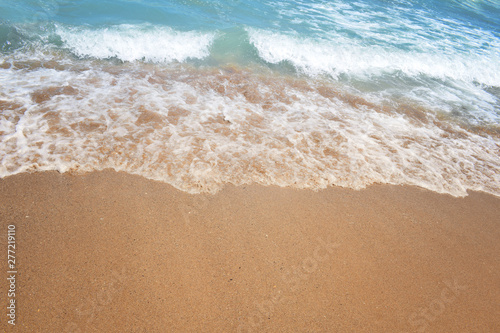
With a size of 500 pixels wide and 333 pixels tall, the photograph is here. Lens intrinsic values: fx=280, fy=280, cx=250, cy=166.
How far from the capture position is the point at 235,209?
344 cm

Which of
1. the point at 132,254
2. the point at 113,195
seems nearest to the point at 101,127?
the point at 113,195

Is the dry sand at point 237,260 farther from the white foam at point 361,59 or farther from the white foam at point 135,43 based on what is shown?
the white foam at point 361,59

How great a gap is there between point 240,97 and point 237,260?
3.77m

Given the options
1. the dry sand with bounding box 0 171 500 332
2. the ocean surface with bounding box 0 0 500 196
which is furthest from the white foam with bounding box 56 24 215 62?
the dry sand with bounding box 0 171 500 332

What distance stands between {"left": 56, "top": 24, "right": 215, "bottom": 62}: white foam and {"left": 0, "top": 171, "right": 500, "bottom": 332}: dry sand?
4.70 m

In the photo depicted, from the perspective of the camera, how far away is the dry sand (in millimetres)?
2467

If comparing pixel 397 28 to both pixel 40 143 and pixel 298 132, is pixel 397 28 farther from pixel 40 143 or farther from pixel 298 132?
pixel 40 143

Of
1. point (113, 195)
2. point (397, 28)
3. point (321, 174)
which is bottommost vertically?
point (113, 195)

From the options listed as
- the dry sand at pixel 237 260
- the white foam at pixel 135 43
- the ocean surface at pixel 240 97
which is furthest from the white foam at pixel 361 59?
the dry sand at pixel 237 260

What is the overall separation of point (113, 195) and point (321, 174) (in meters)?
2.81

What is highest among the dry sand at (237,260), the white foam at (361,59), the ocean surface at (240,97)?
the white foam at (361,59)

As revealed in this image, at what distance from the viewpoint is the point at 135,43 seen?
7.44 meters

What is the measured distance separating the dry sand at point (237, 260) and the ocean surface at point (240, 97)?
422 mm

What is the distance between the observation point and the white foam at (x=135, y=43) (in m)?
7.09
